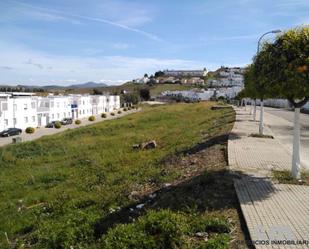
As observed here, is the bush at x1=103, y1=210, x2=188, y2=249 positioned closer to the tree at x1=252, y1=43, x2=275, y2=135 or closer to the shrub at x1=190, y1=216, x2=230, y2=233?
the shrub at x1=190, y1=216, x2=230, y2=233

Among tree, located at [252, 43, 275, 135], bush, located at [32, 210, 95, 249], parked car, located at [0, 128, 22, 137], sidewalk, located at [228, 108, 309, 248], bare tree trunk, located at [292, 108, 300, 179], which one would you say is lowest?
parked car, located at [0, 128, 22, 137]

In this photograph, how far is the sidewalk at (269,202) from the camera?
690cm

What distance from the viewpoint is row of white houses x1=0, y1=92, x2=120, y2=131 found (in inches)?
2339

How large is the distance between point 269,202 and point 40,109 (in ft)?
219

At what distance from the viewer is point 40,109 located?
7194 centimetres

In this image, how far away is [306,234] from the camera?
7.03 m

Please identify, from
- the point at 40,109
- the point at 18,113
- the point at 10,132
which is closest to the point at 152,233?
the point at 10,132

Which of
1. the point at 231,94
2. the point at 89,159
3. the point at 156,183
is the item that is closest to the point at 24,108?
the point at 89,159

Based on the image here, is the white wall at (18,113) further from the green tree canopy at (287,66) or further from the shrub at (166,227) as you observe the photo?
the shrub at (166,227)

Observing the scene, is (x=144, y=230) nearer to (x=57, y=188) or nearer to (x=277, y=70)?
(x=277, y=70)

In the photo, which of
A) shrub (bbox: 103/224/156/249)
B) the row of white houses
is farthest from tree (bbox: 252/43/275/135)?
the row of white houses

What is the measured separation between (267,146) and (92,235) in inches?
487

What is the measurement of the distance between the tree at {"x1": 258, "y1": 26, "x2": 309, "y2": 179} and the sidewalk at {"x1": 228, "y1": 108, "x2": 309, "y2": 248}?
2457 mm

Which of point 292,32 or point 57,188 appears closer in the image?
point 292,32
